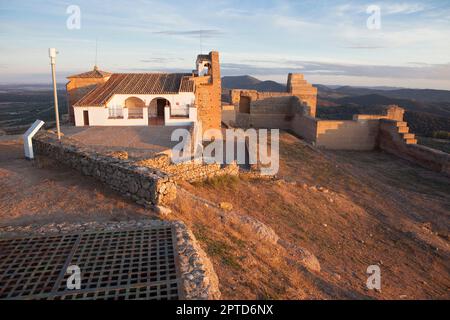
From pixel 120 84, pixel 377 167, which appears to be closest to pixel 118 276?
pixel 377 167

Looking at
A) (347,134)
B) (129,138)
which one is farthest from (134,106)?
(347,134)

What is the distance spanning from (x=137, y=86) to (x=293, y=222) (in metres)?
14.1

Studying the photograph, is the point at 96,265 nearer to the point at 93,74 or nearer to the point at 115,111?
the point at 115,111

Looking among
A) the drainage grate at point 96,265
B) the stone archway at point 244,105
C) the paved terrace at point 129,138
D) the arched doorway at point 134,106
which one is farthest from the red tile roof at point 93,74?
the drainage grate at point 96,265

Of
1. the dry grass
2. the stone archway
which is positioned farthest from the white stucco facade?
the stone archway

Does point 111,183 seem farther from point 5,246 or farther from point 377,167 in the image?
point 377,167

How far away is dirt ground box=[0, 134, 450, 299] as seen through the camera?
4.82 meters

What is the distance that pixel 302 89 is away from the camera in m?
24.2

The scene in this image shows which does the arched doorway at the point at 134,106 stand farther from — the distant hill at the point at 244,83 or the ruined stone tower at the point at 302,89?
the distant hill at the point at 244,83

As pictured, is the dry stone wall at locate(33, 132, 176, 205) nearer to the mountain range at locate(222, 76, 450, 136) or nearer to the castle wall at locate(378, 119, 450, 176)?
the castle wall at locate(378, 119, 450, 176)

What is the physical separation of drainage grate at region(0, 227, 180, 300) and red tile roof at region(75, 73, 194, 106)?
13.4 metres

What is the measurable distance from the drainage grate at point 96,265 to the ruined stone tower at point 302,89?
21.1 metres
